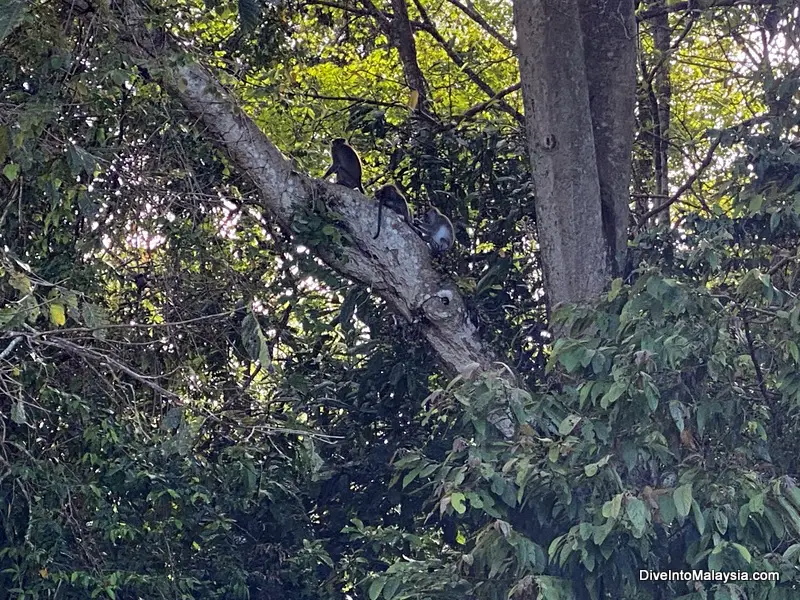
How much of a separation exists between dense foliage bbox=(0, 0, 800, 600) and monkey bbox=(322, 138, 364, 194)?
16 cm

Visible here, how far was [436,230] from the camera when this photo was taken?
642 cm

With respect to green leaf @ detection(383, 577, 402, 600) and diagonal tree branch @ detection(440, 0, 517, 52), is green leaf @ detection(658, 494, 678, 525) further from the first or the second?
diagonal tree branch @ detection(440, 0, 517, 52)

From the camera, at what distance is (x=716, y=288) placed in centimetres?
473

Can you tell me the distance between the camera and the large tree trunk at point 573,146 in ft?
16.7

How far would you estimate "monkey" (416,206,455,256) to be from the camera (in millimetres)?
6109

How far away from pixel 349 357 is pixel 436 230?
99cm

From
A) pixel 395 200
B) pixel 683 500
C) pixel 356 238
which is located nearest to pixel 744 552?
pixel 683 500

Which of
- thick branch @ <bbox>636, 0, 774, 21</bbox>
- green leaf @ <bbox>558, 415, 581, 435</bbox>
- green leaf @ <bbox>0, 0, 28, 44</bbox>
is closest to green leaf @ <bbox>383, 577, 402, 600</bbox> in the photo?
green leaf @ <bbox>558, 415, 581, 435</bbox>

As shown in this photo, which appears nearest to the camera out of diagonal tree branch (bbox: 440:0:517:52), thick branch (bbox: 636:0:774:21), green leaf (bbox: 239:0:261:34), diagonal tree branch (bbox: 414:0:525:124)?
green leaf (bbox: 239:0:261:34)

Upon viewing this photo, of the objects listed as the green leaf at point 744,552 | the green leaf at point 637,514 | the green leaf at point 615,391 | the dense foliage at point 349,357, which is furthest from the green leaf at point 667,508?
the green leaf at point 615,391

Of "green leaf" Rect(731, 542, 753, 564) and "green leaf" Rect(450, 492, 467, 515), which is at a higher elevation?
"green leaf" Rect(450, 492, 467, 515)

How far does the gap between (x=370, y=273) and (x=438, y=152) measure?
4.51ft

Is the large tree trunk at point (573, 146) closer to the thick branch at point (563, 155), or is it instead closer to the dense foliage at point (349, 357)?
the thick branch at point (563, 155)

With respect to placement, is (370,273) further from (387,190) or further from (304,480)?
(304,480)
